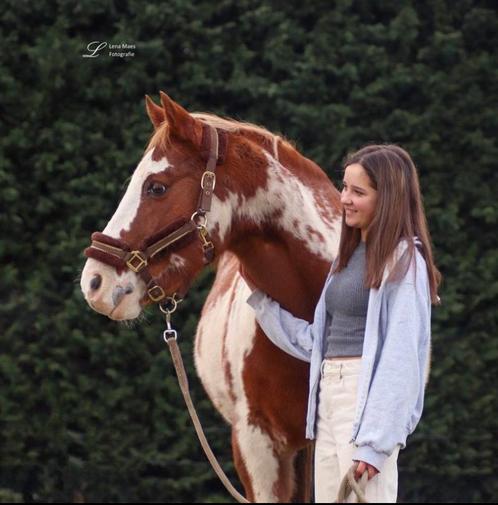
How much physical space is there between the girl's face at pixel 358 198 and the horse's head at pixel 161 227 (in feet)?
1.68

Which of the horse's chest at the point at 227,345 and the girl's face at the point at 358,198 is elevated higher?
the girl's face at the point at 358,198

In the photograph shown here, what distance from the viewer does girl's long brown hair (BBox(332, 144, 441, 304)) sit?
293 cm

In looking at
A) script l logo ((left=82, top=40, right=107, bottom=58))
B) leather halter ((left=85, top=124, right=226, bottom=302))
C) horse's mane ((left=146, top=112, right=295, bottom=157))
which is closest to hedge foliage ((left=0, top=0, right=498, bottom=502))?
script l logo ((left=82, top=40, right=107, bottom=58))

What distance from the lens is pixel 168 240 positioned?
3.31 metres

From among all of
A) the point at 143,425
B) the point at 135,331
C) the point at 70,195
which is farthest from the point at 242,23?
the point at 143,425

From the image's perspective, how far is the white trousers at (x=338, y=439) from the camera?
2.89 m

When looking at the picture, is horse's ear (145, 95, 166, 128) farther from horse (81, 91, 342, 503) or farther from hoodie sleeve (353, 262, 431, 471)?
hoodie sleeve (353, 262, 431, 471)

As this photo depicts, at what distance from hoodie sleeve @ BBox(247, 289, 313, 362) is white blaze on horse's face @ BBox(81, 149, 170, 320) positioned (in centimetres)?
45

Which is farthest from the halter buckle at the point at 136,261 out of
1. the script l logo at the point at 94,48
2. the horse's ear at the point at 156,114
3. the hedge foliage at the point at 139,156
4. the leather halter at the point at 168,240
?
the script l logo at the point at 94,48

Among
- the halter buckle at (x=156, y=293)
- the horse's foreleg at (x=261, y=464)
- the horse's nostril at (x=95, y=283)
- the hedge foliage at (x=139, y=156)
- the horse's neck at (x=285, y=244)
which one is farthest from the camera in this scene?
the hedge foliage at (x=139, y=156)

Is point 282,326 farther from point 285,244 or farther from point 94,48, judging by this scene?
point 94,48

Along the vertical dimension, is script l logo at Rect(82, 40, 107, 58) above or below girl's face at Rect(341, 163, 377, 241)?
above

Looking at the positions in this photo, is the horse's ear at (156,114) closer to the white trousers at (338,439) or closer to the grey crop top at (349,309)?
the grey crop top at (349,309)

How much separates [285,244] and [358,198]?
0.61 meters
